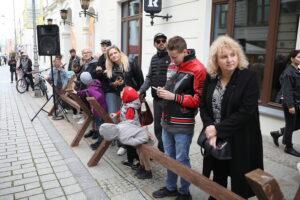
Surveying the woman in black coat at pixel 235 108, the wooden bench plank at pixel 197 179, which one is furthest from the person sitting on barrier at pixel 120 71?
the woman in black coat at pixel 235 108

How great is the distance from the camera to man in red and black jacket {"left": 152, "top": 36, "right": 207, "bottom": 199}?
2504 mm

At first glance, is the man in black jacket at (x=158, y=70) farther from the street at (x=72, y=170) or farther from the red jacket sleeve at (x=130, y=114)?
the street at (x=72, y=170)

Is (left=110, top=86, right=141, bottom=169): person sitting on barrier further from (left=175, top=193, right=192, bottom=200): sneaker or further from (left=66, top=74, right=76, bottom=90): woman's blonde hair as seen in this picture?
A: (left=66, top=74, right=76, bottom=90): woman's blonde hair

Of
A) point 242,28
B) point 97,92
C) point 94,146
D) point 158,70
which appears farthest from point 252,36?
point 94,146

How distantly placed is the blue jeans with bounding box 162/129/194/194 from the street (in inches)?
12.1

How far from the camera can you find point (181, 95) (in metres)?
2.52

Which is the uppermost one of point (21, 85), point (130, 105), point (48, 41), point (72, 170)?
point (48, 41)

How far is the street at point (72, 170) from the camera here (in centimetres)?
310

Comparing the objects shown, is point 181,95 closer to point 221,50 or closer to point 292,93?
point 221,50

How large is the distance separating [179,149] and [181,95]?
1.88 feet

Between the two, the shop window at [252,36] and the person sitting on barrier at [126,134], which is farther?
the shop window at [252,36]

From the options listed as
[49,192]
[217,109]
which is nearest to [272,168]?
[217,109]

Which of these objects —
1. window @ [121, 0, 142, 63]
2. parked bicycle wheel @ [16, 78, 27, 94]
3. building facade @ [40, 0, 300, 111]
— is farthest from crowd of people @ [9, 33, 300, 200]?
parked bicycle wheel @ [16, 78, 27, 94]

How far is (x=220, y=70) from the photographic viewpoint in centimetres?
217
